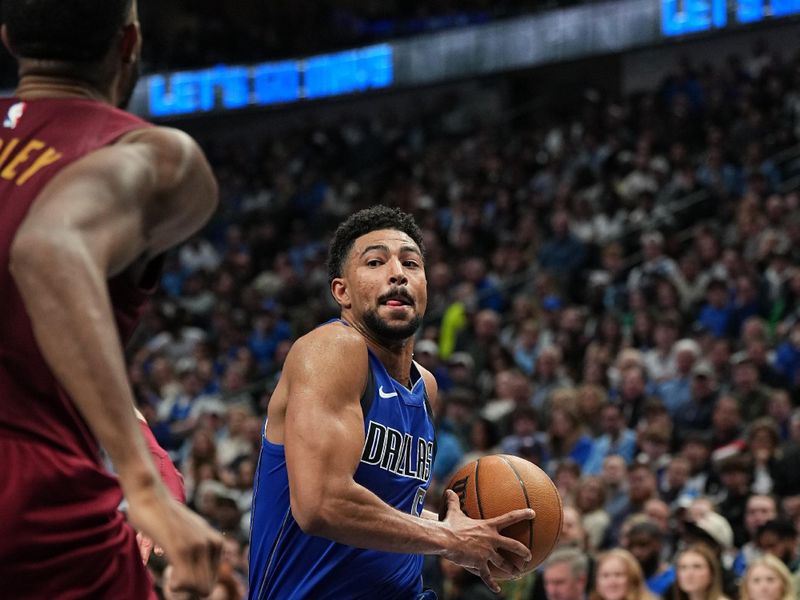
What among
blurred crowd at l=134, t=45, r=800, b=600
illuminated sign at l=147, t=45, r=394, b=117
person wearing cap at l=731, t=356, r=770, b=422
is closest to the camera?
blurred crowd at l=134, t=45, r=800, b=600

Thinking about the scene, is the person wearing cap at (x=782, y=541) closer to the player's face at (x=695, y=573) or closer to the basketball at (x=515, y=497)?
the player's face at (x=695, y=573)

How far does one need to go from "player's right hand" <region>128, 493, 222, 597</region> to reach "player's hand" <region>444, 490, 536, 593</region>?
1968mm

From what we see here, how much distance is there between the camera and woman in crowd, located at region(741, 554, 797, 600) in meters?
5.98

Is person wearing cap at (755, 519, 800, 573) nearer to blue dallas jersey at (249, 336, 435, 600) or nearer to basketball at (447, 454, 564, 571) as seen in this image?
basketball at (447, 454, 564, 571)

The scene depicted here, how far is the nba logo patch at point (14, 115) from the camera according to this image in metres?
2.06

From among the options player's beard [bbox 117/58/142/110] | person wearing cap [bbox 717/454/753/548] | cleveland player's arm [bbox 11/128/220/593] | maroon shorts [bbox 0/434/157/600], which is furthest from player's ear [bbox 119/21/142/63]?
person wearing cap [bbox 717/454/753/548]

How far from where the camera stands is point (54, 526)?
200 centimetres

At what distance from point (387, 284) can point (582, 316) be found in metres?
7.75

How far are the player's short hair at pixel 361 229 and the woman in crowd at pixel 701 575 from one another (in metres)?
2.81

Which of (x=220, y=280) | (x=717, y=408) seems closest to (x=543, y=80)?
(x=220, y=280)

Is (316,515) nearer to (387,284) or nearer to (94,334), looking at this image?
(387,284)

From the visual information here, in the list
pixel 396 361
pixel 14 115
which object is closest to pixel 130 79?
pixel 14 115

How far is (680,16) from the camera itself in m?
16.3

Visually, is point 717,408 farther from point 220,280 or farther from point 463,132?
point 463,132
